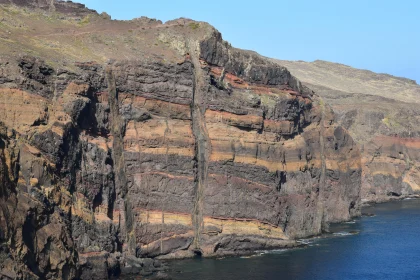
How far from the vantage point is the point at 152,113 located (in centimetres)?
9206

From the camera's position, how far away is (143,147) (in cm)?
9019

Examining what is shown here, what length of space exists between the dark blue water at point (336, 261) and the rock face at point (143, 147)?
13.0ft

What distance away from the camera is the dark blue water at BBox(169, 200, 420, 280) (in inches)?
3206

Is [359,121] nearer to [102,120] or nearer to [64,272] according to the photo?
[102,120]

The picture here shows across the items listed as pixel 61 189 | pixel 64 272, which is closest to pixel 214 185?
pixel 61 189

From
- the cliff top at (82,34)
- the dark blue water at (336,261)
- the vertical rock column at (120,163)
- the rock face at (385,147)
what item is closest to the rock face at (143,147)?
the vertical rock column at (120,163)

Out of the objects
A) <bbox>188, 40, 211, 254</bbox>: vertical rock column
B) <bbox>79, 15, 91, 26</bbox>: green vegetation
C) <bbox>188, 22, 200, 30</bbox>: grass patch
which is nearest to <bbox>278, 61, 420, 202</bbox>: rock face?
<bbox>188, 22, 200, 30</bbox>: grass patch

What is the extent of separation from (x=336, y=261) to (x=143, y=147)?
2706 centimetres

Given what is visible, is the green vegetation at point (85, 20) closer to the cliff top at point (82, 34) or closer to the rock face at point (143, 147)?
the cliff top at point (82, 34)

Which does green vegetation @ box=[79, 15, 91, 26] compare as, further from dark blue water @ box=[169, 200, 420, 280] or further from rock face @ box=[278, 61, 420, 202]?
rock face @ box=[278, 61, 420, 202]

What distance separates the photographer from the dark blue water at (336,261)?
81438mm

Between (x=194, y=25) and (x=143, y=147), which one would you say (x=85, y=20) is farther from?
(x=143, y=147)

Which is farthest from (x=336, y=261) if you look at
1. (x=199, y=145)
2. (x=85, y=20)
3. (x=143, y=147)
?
(x=85, y=20)

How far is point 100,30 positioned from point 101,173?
26.4m
